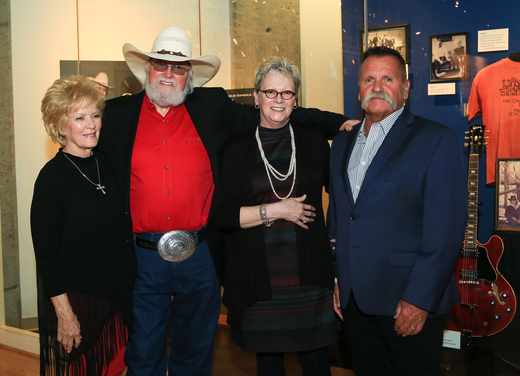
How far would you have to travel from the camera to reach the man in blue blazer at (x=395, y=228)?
169cm

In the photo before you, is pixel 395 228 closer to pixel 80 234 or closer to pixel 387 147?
pixel 387 147

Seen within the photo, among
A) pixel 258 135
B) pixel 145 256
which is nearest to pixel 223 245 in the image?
pixel 145 256

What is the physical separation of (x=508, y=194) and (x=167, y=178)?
2.06m

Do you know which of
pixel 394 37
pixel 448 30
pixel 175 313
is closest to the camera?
pixel 175 313

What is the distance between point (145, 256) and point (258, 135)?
85 cm

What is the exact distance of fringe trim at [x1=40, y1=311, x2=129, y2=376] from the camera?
2.13 meters

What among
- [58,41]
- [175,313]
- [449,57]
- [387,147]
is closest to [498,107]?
[449,57]

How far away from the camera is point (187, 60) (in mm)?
2475

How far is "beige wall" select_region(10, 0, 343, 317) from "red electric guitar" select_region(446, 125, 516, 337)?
2202 mm

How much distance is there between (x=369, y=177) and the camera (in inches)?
71.6

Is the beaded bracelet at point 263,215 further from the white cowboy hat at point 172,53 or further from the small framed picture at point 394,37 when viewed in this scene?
the small framed picture at point 394,37

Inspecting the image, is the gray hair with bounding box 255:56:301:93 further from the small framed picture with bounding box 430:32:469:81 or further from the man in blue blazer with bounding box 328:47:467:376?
the small framed picture with bounding box 430:32:469:81

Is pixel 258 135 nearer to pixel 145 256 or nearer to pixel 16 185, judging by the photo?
pixel 145 256

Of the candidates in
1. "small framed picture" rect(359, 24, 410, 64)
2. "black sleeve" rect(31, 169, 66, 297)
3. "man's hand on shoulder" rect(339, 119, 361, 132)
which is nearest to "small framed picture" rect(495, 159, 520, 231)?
"small framed picture" rect(359, 24, 410, 64)
